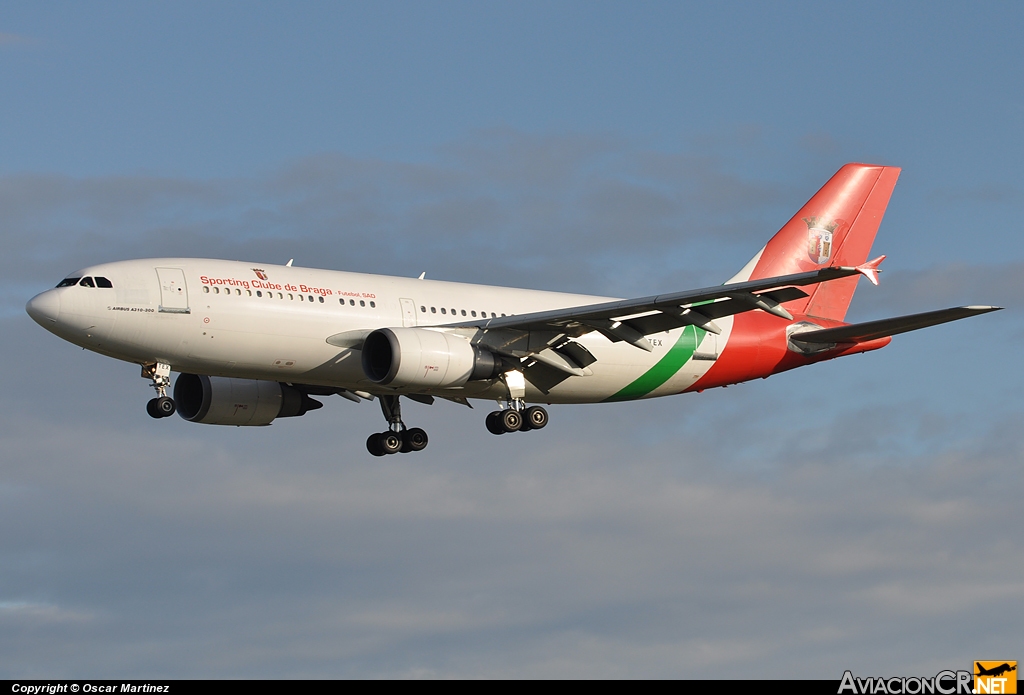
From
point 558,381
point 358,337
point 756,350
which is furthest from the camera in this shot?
point 756,350

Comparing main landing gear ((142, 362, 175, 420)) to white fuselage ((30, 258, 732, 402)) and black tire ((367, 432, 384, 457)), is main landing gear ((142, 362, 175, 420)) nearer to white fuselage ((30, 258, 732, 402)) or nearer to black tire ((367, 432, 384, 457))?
white fuselage ((30, 258, 732, 402))

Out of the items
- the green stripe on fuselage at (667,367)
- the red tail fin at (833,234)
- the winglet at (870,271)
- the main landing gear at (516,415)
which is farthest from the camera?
the red tail fin at (833,234)

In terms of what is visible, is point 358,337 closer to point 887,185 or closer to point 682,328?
point 682,328

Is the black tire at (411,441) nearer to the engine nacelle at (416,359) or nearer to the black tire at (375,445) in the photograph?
the black tire at (375,445)

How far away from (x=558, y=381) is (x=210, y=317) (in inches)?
404

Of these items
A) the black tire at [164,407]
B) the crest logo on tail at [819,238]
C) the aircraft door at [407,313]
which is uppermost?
the crest logo on tail at [819,238]

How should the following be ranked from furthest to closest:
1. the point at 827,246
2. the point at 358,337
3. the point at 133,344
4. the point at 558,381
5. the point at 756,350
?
the point at 827,246 → the point at 756,350 → the point at 558,381 → the point at 358,337 → the point at 133,344

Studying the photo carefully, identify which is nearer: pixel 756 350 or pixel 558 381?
pixel 558 381

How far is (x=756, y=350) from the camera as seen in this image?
144 feet

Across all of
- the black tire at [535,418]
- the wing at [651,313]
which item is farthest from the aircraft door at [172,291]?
the black tire at [535,418]

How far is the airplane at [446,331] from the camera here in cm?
3566

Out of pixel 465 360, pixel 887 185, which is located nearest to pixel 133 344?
pixel 465 360

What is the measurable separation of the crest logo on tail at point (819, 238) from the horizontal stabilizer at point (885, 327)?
3.82 m

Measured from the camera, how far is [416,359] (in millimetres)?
37031
